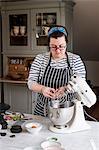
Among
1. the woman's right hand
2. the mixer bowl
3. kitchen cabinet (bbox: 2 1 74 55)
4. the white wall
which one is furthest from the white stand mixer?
the white wall

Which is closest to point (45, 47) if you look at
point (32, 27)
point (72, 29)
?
point (32, 27)

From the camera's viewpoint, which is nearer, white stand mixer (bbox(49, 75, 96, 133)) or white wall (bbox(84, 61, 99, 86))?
white stand mixer (bbox(49, 75, 96, 133))

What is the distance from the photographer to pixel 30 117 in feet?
6.28

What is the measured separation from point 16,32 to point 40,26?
381 millimetres

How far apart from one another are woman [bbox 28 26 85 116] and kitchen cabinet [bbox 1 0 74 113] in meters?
1.68

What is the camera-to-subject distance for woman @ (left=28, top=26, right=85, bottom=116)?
1889 mm

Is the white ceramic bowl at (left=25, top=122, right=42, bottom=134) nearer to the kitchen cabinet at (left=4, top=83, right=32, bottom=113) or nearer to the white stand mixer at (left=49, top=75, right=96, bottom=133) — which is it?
the white stand mixer at (left=49, top=75, right=96, bottom=133)

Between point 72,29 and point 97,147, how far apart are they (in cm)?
299

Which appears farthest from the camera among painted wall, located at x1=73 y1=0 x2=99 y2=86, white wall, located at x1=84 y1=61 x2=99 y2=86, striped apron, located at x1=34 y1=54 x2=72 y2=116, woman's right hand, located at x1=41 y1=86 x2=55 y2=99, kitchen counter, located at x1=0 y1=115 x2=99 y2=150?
white wall, located at x1=84 y1=61 x2=99 y2=86

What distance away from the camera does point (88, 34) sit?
447cm

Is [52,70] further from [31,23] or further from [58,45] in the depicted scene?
[31,23]

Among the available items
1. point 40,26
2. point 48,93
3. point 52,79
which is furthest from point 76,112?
point 40,26

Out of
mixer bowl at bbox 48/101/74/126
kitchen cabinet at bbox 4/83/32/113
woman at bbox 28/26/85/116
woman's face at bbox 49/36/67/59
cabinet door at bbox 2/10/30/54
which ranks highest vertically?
cabinet door at bbox 2/10/30/54

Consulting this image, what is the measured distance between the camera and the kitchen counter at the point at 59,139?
1.42 metres
